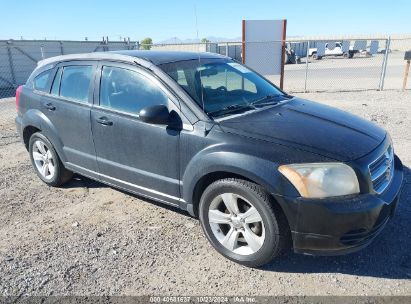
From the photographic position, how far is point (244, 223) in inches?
117

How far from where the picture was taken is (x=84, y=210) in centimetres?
419

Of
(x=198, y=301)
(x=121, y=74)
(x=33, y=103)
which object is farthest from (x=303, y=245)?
(x=33, y=103)

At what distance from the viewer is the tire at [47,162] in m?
4.65

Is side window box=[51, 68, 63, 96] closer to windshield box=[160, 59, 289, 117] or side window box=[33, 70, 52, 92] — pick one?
side window box=[33, 70, 52, 92]

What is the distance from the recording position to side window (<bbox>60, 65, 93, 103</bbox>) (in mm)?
4062

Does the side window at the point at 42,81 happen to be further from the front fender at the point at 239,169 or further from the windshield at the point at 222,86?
the front fender at the point at 239,169

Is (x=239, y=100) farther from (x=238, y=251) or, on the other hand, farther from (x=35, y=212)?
(x=35, y=212)

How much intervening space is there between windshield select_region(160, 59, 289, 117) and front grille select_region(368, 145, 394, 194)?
125cm

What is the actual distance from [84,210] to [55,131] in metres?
1.07

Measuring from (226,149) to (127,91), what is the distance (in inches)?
55.4

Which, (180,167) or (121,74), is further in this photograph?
(121,74)

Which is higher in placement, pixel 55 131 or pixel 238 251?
pixel 55 131

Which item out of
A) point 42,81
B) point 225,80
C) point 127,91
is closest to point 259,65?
point 225,80

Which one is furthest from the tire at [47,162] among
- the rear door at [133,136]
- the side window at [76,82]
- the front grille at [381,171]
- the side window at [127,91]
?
Result: the front grille at [381,171]
